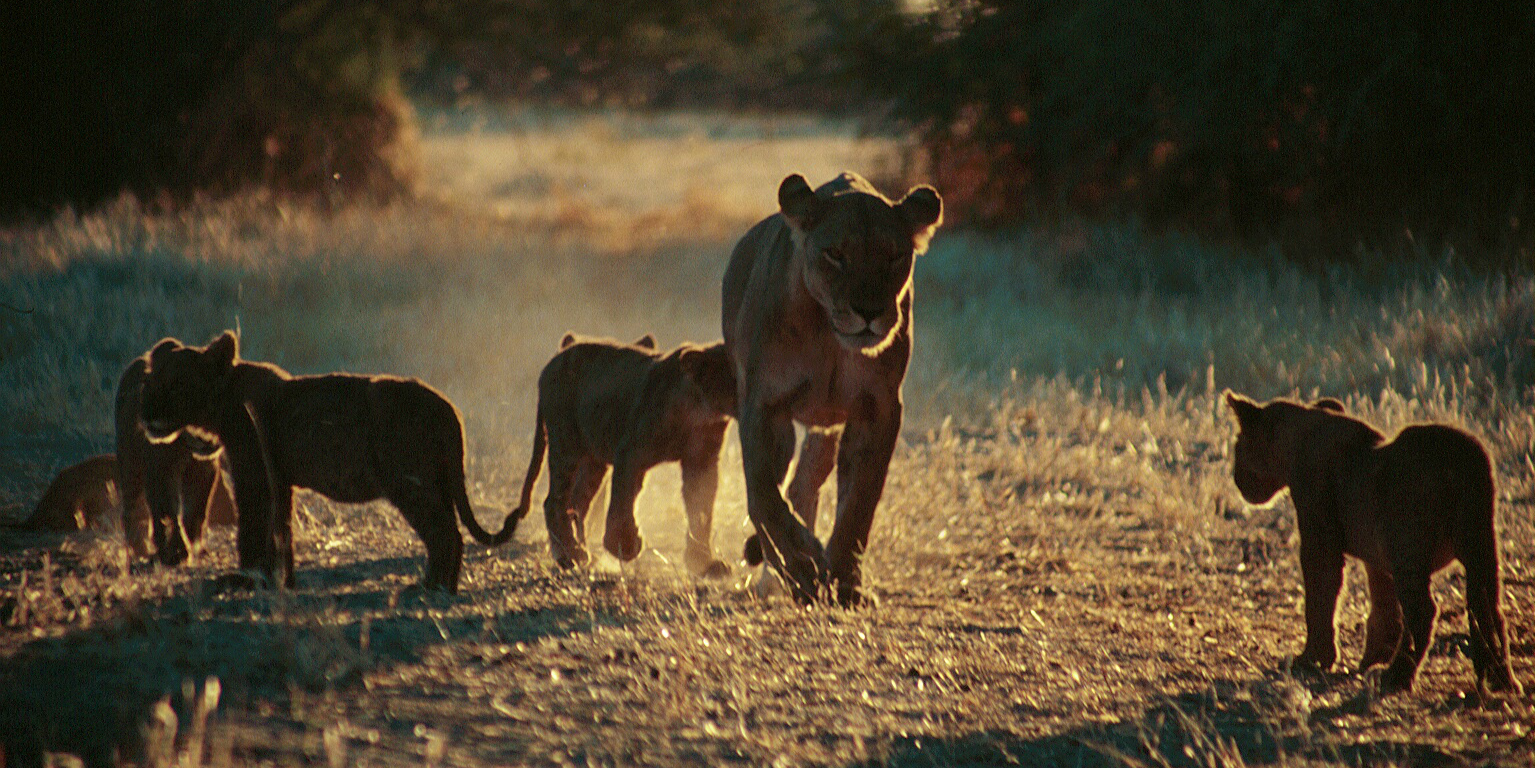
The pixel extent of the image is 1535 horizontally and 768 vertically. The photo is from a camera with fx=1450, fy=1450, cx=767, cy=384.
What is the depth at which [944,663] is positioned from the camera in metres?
4.82

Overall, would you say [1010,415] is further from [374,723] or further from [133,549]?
[374,723]

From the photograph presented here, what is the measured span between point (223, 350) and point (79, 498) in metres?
1.50

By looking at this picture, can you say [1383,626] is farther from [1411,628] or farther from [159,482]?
[159,482]

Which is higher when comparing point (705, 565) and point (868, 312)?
point (868, 312)

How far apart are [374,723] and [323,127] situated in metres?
18.4

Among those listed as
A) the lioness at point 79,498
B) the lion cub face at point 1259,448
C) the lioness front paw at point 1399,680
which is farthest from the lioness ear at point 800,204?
the lioness at point 79,498

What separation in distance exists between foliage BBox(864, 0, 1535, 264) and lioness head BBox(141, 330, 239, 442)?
35.6 ft

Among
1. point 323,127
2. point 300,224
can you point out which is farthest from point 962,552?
point 323,127

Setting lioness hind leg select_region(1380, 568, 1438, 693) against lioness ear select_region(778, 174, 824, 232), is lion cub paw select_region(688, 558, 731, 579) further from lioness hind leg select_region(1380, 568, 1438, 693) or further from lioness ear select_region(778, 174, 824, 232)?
lioness hind leg select_region(1380, 568, 1438, 693)

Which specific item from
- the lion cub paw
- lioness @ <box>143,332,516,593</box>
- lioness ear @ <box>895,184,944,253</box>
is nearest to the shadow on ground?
lioness @ <box>143,332,516,593</box>

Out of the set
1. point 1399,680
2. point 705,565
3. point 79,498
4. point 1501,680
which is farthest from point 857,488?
point 79,498

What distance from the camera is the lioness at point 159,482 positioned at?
557 centimetres

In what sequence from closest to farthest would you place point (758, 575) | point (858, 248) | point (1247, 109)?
point (858, 248), point (758, 575), point (1247, 109)

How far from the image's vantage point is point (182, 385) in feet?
16.9
